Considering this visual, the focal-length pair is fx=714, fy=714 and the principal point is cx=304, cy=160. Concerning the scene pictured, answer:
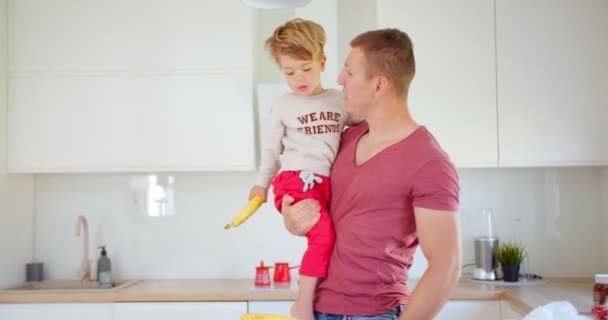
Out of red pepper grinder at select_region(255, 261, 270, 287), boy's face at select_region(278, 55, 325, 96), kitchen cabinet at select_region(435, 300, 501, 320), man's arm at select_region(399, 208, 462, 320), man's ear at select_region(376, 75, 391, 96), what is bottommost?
kitchen cabinet at select_region(435, 300, 501, 320)

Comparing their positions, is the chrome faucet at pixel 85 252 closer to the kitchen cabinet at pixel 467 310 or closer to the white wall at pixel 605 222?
the kitchen cabinet at pixel 467 310

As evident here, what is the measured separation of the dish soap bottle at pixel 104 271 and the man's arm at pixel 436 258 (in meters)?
2.13

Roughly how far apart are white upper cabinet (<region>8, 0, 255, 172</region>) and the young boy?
4.44ft

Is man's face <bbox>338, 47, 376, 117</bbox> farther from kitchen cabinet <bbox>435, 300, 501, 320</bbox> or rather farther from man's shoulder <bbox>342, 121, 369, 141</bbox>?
kitchen cabinet <bbox>435, 300, 501, 320</bbox>

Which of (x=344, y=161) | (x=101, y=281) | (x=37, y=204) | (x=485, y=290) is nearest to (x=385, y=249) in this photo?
(x=344, y=161)

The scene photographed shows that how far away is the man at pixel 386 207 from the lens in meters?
1.53

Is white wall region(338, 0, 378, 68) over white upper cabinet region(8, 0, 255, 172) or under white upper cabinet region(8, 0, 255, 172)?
over

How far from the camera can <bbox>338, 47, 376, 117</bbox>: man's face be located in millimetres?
1650

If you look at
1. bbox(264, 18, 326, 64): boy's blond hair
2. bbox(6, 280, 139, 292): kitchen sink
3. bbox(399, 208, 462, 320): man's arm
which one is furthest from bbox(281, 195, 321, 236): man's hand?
bbox(6, 280, 139, 292): kitchen sink

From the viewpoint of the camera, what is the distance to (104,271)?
11.2 ft

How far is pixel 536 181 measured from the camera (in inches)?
140

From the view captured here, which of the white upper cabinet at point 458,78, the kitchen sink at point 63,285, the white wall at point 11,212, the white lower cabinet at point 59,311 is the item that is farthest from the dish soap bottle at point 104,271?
the white upper cabinet at point 458,78

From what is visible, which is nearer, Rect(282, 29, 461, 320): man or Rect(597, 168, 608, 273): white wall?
Rect(282, 29, 461, 320): man

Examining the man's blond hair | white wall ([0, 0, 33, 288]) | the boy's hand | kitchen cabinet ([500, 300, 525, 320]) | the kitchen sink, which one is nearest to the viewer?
the man's blond hair
